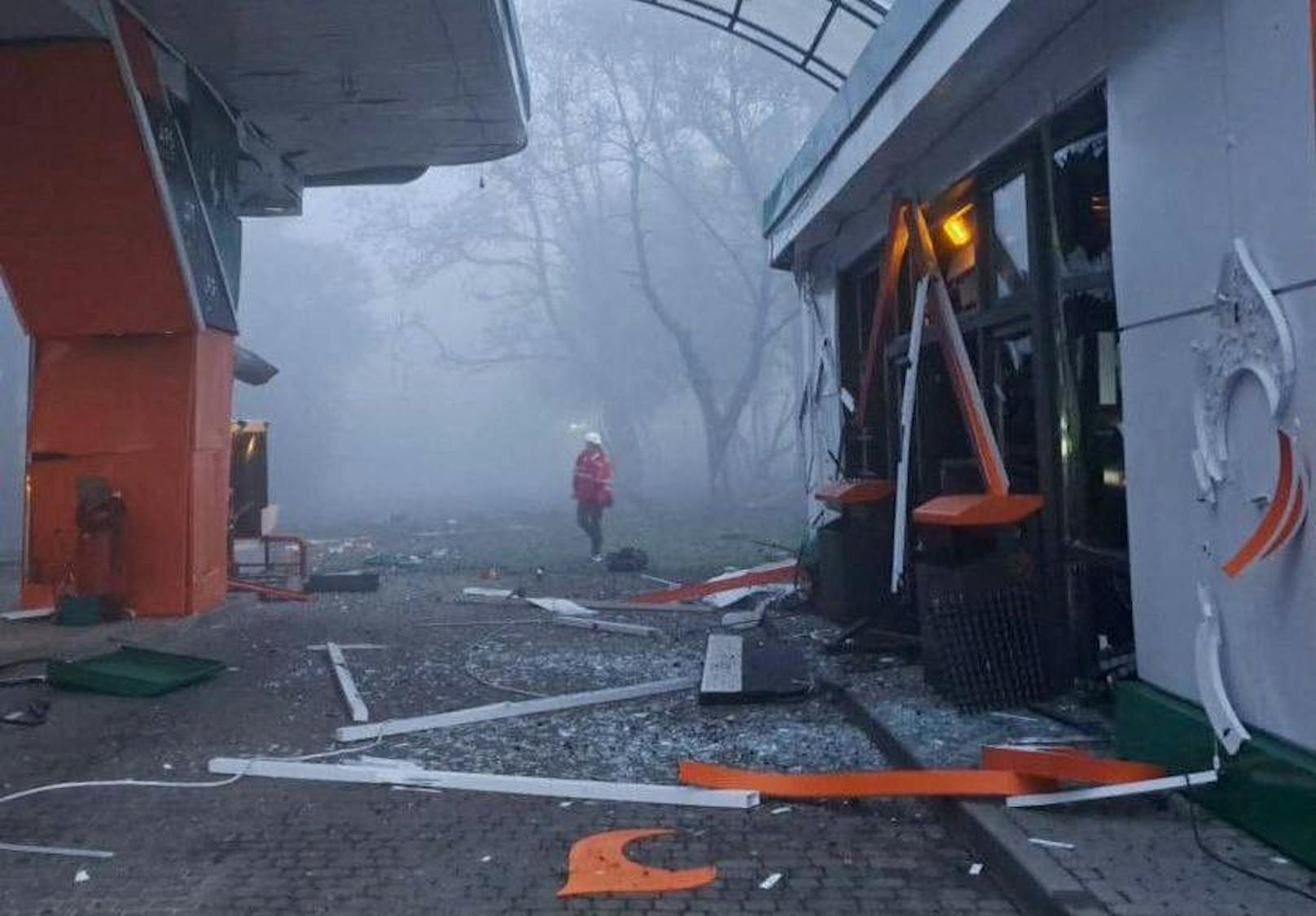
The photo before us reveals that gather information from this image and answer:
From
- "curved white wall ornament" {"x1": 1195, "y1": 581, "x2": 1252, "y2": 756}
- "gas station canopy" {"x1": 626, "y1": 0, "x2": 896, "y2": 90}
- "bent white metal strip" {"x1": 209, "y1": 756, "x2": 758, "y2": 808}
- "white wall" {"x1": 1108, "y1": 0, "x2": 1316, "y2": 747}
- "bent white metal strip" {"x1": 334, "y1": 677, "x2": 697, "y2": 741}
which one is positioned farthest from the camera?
"gas station canopy" {"x1": 626, "y1": 0, "x2": 896, "y2": 90}

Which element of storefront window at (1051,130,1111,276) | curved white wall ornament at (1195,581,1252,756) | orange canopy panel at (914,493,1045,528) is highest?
storefront window at (1051,130,1111,276)

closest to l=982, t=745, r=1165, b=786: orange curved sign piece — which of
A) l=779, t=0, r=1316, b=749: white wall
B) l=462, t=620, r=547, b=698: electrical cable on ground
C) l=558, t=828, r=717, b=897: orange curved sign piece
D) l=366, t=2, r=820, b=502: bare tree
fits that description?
l=779, t=0, r=1316, b=749: white wall

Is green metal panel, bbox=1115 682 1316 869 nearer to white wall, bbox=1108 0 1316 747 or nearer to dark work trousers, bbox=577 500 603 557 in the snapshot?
white wall, bbox=1108 0 1316 747

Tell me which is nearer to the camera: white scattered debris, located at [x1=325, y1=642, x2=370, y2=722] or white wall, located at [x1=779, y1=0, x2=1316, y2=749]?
white wall, located at [x1=779, y1=0, x2=1316, y2=749]

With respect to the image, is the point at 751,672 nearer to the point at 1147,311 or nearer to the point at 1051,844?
the point at 1051,844

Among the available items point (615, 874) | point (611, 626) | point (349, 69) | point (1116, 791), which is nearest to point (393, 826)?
point (615, 874)

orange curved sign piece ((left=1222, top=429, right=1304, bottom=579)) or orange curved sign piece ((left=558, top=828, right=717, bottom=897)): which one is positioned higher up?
orange curved sign piece ((left=1222, top=429, right=1304, bottom=579))

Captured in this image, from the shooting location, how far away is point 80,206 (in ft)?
28.7

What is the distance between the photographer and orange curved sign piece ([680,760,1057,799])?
4305 mm

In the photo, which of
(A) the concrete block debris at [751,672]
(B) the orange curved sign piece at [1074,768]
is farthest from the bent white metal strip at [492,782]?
(A) the concrete block debris at [751,672]

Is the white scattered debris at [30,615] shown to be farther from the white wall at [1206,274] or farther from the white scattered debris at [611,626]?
the white wall at [1206,274]

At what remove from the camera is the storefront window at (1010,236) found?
6320 millimetres

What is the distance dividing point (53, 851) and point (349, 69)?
25.4ft

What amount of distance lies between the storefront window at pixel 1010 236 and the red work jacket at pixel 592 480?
10330mm
